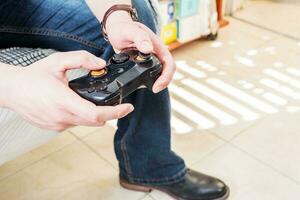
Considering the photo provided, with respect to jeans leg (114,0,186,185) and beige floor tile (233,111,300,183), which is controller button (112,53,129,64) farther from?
beige floor tile (233,111,300,183)

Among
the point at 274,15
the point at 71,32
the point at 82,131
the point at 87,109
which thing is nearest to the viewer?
the point at 87,109

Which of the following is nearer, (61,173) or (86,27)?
(86,27)

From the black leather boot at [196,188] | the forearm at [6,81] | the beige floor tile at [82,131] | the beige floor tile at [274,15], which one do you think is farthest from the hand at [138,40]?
the beige floor tile at [274,15]

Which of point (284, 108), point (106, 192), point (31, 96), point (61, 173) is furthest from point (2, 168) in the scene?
point (284, 108)

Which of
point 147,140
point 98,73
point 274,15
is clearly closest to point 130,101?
point 147,140

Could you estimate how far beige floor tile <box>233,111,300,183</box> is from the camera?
860mm

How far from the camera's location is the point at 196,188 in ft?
2.52

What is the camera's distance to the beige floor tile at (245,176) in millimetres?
796

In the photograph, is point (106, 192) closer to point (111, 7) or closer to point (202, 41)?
point (111, 7)

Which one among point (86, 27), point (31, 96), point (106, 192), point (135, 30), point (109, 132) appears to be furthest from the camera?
point (109, 132)

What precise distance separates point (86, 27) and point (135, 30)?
0.14 meters

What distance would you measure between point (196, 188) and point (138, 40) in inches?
15.5

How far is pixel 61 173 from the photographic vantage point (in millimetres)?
865

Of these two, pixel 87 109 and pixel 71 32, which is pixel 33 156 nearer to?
pixel 71 32
